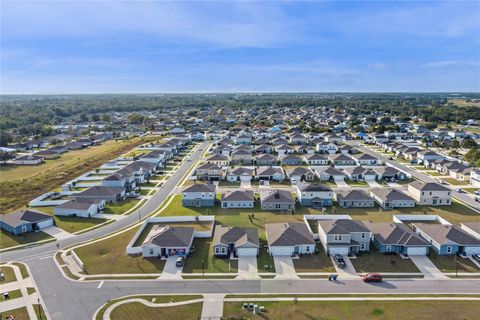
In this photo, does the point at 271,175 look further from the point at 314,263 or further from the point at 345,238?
the point at 314,263

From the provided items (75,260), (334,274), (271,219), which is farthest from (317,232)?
(75,260)

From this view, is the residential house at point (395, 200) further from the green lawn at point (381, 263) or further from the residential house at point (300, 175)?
the residential house at point (300, 175)

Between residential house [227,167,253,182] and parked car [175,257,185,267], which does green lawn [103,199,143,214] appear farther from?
parked car [175,257,185,267]

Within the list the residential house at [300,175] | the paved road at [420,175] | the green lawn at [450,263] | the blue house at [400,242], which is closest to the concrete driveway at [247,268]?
the blue house at [400,242]

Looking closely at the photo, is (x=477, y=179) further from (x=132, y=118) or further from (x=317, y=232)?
(x=132, y=118)

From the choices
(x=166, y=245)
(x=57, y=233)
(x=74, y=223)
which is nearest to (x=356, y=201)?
(x=166, y=245)

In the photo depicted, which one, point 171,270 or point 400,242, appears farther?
point 400,242
